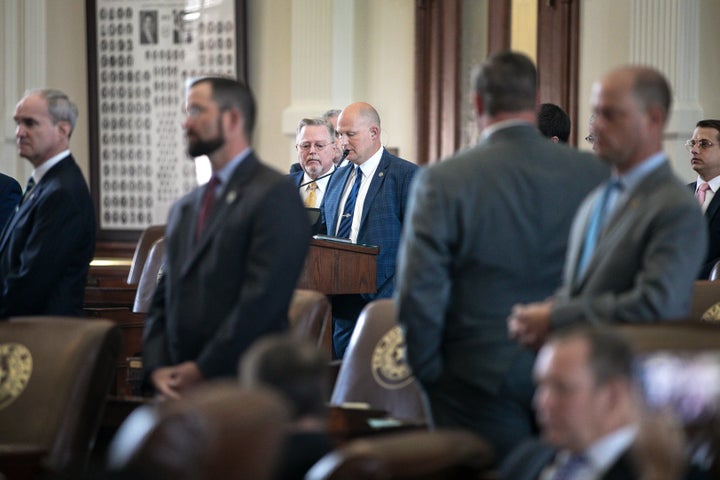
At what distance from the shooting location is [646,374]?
2348mm

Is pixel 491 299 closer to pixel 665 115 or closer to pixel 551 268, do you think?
pixel 551 268

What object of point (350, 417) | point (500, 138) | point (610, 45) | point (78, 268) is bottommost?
point (350, 417)

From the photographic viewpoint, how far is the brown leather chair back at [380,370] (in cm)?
379

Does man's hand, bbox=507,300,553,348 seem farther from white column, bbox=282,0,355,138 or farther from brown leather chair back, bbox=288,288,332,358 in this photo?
white column, bbox=282,0,355,138

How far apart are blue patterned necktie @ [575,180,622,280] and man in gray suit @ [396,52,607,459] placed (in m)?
0.21

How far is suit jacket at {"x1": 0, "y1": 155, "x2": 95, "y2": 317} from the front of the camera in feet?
13.4

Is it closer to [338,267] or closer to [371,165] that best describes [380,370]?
[338,267]

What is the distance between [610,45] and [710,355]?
17.8 feet

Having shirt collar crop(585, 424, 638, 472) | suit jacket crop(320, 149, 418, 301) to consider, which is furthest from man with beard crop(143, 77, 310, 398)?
suit jacket crop(320, 149, 418, 301)

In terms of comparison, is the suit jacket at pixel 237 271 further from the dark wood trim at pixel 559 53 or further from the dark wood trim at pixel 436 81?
the dark wood trim at pixel 436 81

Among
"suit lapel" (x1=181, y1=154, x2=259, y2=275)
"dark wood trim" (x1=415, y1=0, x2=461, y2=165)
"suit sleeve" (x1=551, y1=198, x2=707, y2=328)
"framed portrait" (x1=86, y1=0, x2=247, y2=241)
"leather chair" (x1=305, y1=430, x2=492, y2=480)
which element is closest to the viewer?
"leather chair" (x1=305, y1=430, x2=492, y2=480)

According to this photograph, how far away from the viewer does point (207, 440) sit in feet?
6.10

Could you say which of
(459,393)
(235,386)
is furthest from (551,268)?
(235,386)

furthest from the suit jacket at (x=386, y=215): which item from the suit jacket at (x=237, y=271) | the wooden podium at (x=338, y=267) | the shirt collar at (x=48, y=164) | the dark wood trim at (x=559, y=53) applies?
the dark wood trim at (x=559, y=53)
